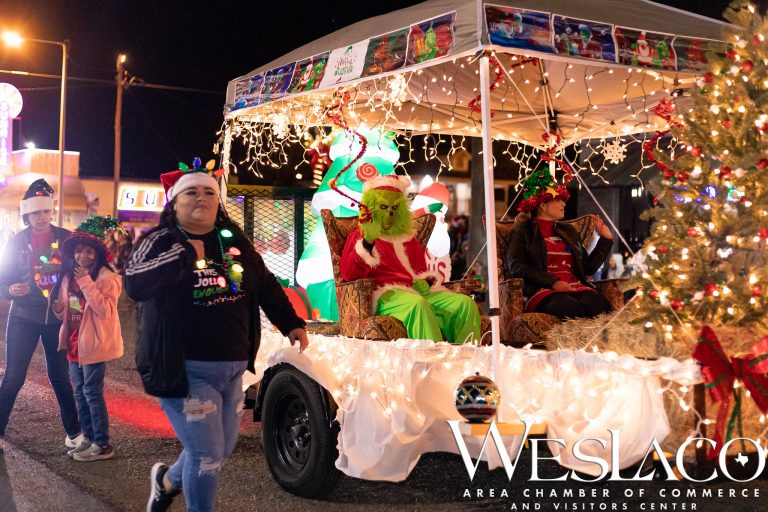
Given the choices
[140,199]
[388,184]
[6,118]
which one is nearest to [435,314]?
[388,184]

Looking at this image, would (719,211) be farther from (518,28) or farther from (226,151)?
(226,151)

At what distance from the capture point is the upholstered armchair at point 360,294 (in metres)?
6.19

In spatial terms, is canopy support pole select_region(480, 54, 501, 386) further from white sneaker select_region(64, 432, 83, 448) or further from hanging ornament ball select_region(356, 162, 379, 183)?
hanging ornament ball select_region(356, 162, 379, 183)

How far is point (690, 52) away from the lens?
5836mm

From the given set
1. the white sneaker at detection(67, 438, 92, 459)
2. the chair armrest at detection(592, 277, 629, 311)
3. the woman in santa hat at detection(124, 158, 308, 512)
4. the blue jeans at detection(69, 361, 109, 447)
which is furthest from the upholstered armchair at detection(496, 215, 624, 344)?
the white sneaker at detection(67, 438, 92, 459)

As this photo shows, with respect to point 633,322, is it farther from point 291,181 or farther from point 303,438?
point 291,181

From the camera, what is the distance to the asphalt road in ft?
17.7

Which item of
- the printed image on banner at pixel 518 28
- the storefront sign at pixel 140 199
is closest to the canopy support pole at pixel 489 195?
the printed image on banner at pixel 518 28

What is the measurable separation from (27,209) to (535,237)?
3.92 m

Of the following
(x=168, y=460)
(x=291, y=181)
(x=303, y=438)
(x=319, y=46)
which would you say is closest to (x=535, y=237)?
(x=319, y=46)

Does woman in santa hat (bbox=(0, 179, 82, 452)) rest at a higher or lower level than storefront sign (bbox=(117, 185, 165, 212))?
lower

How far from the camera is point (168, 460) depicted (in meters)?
6.61

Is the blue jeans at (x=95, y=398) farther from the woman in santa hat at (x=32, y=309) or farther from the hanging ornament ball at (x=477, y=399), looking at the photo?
the hanging ornament ball at (x=477, y=399)

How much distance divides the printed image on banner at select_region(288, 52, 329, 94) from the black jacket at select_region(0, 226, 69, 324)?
2335 millimetres
